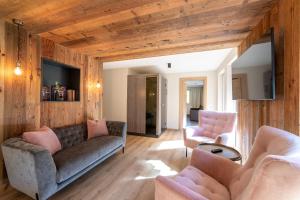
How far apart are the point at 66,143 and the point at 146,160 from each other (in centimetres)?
144

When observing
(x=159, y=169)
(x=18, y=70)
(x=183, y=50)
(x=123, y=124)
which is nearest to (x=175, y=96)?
(x=183, y=50)

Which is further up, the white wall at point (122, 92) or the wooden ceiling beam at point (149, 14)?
the wooden ceiling beam at point (149, 14)

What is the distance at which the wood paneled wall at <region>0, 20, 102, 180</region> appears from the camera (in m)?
1.92

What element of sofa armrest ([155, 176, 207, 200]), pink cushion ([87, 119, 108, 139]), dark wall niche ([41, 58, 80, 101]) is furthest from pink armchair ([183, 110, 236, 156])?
dark wall niche ([41, 58, 80, 101])

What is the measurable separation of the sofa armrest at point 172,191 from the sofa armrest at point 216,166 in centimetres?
60

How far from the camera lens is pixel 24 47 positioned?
7.03 feet

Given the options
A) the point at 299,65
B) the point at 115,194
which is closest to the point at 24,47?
the point at 115,194

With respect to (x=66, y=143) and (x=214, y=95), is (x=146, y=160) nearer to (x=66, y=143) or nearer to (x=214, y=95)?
(x=66, y=143)

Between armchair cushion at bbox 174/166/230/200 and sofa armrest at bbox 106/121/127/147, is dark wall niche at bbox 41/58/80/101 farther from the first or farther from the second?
armchair cushion at bbox 174/166/230/200

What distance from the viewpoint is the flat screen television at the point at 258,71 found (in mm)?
1422

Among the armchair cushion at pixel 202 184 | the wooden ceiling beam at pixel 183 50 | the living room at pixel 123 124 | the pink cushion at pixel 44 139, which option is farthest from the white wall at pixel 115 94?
the armchair cushion at pixel 202 184

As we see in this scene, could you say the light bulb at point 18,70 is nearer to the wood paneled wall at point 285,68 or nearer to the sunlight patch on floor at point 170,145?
the sunlight patch on floor at point 170,145

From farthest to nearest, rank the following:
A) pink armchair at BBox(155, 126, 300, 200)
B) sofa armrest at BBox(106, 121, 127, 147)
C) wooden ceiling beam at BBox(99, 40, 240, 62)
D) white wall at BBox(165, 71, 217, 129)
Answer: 1. white wall at BBox(165, 71, 217, 129)
2. sofa armrest at BBox(106, 121, 127, 147)
3. wooden ceiling beam at BBox(99, 40, 240, 62)
4. pink armchair at BBox(155, 126, 300, 200)

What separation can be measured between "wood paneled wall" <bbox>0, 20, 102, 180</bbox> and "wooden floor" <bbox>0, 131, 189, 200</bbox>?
35.1 inches
